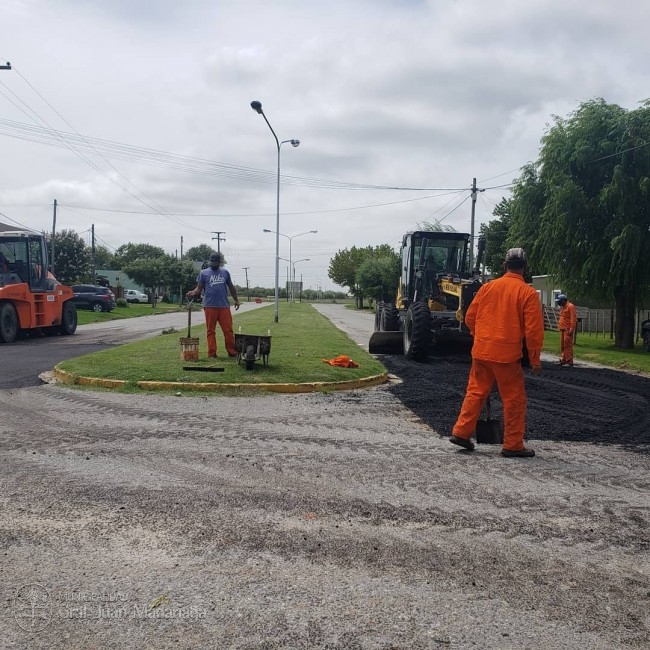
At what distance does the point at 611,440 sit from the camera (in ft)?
23.9

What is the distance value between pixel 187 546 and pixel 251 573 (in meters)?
0.54

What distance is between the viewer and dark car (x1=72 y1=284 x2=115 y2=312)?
41406 millimetres

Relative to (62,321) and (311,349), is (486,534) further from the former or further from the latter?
(62,321)

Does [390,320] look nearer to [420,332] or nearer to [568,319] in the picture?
[420,332]

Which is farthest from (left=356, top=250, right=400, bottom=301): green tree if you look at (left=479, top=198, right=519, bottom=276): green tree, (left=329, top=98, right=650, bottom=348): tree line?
(left=329, top=98, right=650, bottom=348): tree line

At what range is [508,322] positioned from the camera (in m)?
6.39

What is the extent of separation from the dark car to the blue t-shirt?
3159 cm

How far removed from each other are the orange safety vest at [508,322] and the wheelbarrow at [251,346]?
17.8ft

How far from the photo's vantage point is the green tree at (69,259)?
49188 mm

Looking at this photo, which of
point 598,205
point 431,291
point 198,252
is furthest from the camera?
point 198,252

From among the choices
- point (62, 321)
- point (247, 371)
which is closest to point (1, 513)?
point (247, 371)

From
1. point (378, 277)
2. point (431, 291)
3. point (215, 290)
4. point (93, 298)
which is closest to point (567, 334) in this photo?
point (431, 291)

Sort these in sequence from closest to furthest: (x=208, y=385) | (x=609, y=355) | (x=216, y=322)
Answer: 1. (x=208, y=385)
2. (x=216, y=322)
3. (x=609, y=355)

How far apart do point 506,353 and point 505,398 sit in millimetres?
441
